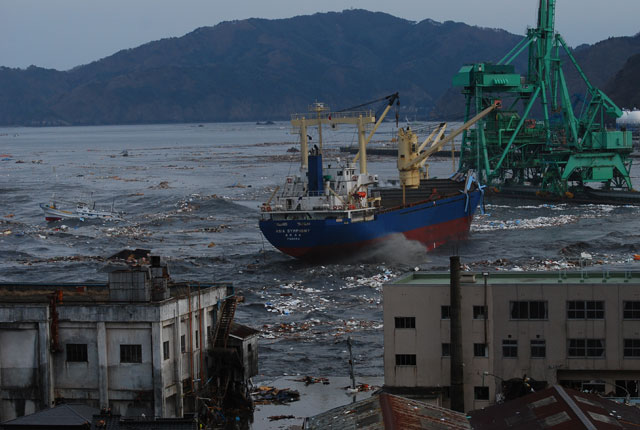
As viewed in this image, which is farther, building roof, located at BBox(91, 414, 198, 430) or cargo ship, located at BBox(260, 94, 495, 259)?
cargo ship, located at BBox(260, 94, 495, 259)

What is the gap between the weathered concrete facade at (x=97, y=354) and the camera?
86.1 ft

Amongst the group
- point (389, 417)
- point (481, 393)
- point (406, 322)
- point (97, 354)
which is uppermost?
point (406, 322)

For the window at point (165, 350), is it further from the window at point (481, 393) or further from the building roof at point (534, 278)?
the window at point (481, 393)

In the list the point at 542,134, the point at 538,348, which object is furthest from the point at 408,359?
the point at 542,134

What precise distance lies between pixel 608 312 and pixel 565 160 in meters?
74.7

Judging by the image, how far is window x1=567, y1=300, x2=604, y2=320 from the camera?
27016 mm

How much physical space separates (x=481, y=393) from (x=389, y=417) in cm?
594

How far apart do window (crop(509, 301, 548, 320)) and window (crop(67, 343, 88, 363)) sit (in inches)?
450

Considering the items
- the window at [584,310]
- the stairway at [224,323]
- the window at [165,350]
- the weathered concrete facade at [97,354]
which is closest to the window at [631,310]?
the window at [584,310]

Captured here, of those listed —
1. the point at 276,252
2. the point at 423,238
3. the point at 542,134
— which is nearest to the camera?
the point at 276,252

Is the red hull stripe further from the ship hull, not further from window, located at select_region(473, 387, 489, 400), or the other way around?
window, located at select_region(473, 387, 489, 400)

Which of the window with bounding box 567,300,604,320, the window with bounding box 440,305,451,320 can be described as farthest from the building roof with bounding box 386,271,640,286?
the window with bounding box 440,305,451,320

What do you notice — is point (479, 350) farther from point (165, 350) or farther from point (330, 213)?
Result: point (330, 213)

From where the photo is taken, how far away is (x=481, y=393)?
27.5 meters
